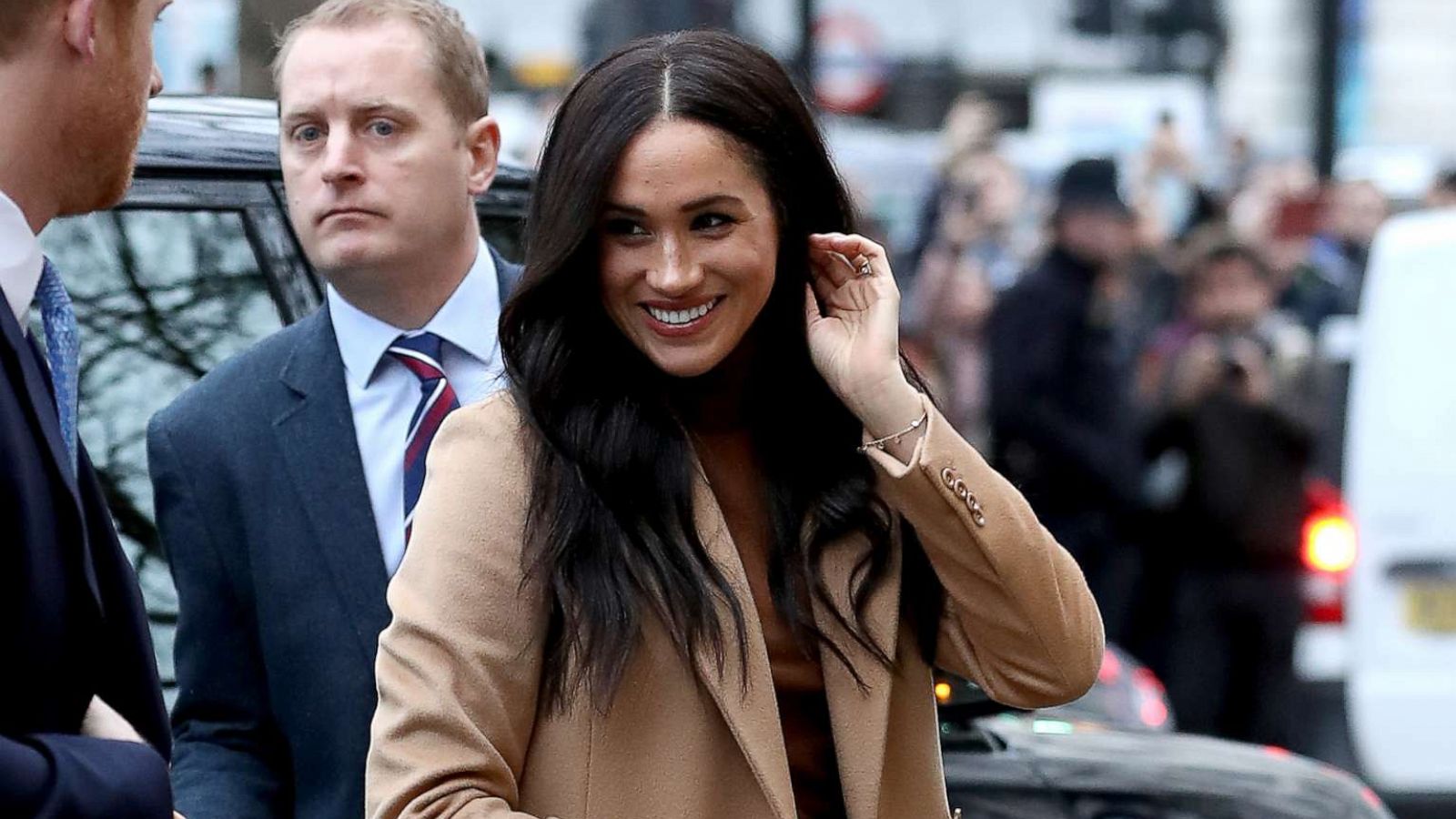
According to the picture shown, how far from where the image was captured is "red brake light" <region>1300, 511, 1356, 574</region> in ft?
25.5

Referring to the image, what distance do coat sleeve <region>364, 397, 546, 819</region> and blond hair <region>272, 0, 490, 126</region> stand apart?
0.82m

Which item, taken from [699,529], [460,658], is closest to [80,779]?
[460,658]

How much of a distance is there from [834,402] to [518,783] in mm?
610

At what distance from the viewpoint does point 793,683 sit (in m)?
2.75

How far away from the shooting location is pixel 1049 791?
365 cm

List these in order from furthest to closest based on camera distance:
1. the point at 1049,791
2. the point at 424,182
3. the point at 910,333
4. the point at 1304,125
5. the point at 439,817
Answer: the point at 1304,125, the point at 910,333, the point at 1049,791, the point at 424,182, the point at 439,817

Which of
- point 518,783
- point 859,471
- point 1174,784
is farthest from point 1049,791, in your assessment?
point 518,783

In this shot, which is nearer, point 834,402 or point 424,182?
point 834,402

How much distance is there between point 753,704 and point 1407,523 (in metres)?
4.78

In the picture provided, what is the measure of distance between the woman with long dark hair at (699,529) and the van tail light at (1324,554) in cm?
509

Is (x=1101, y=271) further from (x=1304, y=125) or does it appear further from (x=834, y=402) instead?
(x=1304, y=125)

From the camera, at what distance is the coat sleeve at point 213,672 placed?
307cm

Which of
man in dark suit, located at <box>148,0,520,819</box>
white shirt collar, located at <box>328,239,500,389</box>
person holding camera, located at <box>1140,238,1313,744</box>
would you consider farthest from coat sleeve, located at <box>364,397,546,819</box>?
person holding camera, located at <box>1140,238,1313,744</box>

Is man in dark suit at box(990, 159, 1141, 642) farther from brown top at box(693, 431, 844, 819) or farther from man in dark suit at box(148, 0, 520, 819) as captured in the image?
brown top at box(693, 431, 844, 819)
